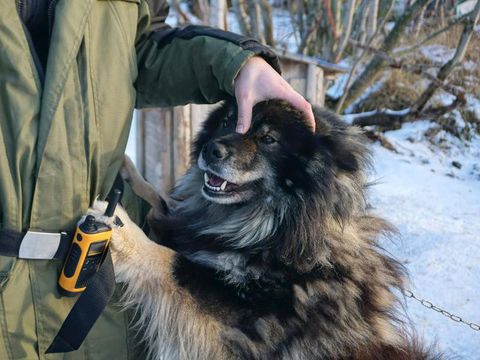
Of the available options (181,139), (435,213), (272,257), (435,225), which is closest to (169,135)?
(181,139)

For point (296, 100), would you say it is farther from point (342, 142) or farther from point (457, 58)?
point (457, 58)

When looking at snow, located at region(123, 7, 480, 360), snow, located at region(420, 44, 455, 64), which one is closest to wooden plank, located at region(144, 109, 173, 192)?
snow, located at region(123, 7, 480, 360)

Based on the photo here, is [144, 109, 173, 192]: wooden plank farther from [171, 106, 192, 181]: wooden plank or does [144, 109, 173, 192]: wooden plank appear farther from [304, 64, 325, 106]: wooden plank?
[304, 64, 325, 106]: wooden plank

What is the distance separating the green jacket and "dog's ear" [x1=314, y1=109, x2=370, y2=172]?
0.52m

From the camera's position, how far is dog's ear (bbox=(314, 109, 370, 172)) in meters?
2.12

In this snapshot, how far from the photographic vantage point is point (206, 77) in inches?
68.1

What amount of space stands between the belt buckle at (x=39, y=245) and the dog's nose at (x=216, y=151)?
0.83 meters

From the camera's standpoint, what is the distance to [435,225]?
18.5ft

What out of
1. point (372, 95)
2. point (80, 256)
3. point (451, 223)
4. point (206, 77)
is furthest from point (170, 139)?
point (372, 95)

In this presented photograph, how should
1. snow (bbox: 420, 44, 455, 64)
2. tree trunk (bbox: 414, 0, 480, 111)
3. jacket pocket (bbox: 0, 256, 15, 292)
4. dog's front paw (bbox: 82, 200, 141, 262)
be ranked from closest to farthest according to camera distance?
jacket pocket (bbox: 0, 256, 15, 292) < dog's front paw (bbox: 82, 200, 141, 262) < tree trunk (bbox: 414, 0, 480, 111) < snow (bbox: 420, 44, 455, 64)

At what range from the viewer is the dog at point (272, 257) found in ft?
6.28

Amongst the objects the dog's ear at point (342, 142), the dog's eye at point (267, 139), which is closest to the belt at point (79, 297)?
the dog's eye at point (267, 139)

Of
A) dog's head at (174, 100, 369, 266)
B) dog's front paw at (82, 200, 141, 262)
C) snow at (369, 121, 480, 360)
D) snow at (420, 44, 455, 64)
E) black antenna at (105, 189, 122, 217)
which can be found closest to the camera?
black antenna at (105, 189, 122, 217)

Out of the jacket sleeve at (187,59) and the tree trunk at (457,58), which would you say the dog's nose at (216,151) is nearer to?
the jacket sleeve at (187,59)
